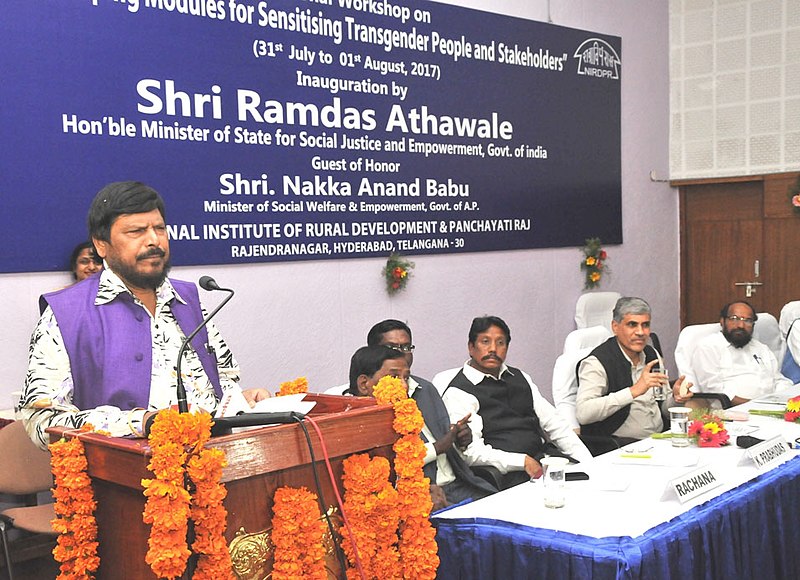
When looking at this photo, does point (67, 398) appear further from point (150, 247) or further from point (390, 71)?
point (390, 71)

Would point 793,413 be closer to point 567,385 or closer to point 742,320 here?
point 567,385

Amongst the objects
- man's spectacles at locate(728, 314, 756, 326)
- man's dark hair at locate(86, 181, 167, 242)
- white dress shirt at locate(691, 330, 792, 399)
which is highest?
man's dark hair at locate(86, 181, 167, 242)

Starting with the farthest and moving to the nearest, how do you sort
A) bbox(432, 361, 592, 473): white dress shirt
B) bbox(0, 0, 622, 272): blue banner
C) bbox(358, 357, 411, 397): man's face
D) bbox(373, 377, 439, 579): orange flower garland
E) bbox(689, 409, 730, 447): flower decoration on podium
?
bbox(0, 0, 622, 272): blue banner → bbox(432, 361, 592, 473): white dress shirt → bbox(689, 409, 730, 447): flower decoration on podium → bbox(358, 357, 411, 397): man's face → bbox(373, 377, 439, 579): orange flower garland

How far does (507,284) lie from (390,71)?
72.3 inches

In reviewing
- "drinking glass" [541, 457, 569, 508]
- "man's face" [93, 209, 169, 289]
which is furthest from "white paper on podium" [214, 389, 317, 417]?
"drinking glass" [541, 457, 569, 508]

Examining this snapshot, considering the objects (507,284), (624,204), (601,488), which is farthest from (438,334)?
(601,488)

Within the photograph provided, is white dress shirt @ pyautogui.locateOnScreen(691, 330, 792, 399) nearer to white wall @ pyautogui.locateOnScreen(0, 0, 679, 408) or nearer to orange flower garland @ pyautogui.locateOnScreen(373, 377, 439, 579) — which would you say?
white wall @ pyautogui.locateOnScreen(0, 0, 679, 408)

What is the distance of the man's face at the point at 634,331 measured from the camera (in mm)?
4684

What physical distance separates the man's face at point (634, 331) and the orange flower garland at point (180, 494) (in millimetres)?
3166

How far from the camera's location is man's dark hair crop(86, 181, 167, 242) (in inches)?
94.2

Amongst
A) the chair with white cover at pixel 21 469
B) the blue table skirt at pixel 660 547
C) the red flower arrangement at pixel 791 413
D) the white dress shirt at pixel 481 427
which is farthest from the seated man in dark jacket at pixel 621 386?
the chair with white cover at pixel 21 469

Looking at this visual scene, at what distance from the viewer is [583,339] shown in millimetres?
5328

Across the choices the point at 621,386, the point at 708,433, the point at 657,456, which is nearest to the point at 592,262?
the point at 621,386

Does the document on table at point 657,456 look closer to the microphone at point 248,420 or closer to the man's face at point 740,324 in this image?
the microphone at point 248,420
